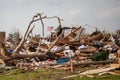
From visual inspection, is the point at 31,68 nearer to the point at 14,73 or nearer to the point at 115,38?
the point at 14,73

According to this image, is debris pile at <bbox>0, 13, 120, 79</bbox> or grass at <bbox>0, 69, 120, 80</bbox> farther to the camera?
debris pile at <bbox>0, 13, 120, 79</bbox>

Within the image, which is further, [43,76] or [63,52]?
[63,52]

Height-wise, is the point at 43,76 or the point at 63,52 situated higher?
the point at 63,52

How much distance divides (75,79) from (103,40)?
11.2 m

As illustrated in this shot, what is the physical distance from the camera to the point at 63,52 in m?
16.5

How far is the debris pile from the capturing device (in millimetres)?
12898

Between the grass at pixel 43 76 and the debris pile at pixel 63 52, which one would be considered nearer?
the grass at pixel 43 76

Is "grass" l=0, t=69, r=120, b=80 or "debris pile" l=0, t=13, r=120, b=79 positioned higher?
"debris pile" l=0, t=13, r=120, b=79

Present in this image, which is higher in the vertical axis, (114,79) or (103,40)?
(103,40)

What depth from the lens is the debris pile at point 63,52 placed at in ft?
42.3

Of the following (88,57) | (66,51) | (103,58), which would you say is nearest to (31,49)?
(66,51)

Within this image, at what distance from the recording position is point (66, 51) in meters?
16.3

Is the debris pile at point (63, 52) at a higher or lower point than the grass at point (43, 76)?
higher

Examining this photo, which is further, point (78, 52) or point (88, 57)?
point (78, 52)
